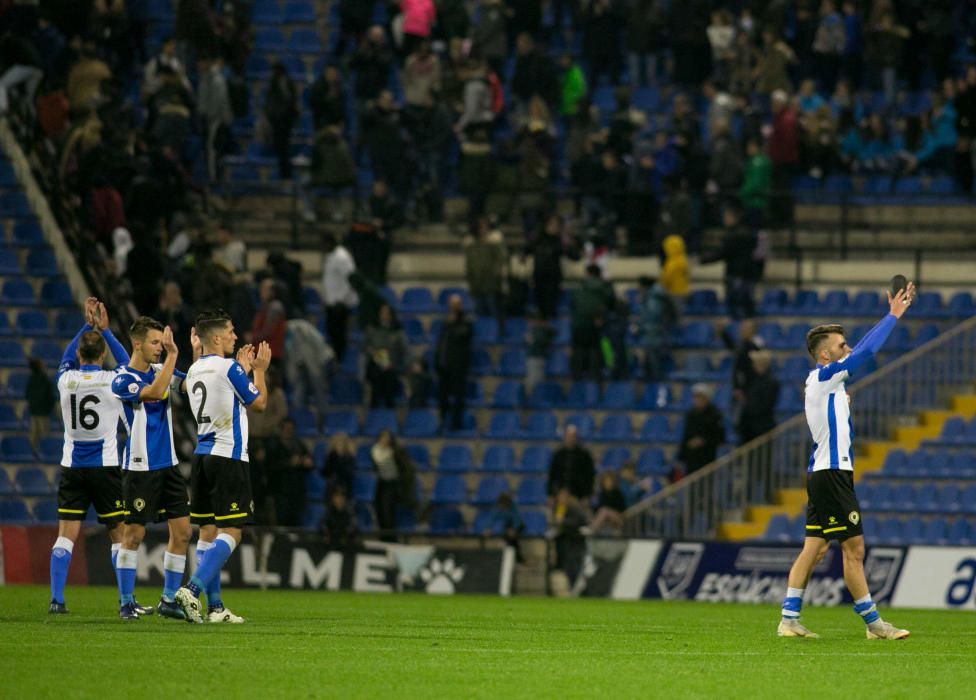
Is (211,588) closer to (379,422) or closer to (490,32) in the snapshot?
(379,422)

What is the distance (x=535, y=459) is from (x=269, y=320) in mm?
4482

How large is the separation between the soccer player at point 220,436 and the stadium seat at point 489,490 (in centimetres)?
1269

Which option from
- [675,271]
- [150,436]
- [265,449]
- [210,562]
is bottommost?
[210,562]

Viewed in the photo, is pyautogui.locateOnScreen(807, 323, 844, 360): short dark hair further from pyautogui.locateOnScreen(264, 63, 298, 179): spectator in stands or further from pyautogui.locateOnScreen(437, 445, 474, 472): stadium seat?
pyautogui.locateOnScreen(264, 63, 298, 179): spectator in stands

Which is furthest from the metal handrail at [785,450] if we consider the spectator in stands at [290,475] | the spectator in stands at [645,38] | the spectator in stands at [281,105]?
the spectator in stands at [281,105]

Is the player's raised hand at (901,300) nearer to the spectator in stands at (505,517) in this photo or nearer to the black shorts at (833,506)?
the black shorts at (833,506)

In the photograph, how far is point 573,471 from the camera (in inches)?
1006

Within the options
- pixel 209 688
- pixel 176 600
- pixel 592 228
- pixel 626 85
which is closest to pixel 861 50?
pixel 626 85

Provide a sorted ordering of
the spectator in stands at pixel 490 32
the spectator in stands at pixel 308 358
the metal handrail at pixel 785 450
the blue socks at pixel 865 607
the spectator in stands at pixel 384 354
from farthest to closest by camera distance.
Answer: the spectator in stands at pixel 490 32, the spectator in stands at pixel 384 354, the spectator in stands at pixel 308 358, the metal handrail at pixel 785 450, the blue socks at pixel 865 607

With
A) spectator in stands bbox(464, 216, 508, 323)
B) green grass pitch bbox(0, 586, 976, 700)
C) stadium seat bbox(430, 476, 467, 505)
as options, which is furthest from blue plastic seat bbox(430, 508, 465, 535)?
green grass pitch bbox(0, 586, 976, 700)

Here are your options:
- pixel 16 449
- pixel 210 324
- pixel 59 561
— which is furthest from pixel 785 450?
pixel 210 324

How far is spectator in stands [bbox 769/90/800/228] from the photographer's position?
2997 centimetres

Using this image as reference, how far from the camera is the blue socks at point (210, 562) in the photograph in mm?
14320

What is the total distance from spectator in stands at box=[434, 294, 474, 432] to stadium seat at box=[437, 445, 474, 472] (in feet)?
1.38
